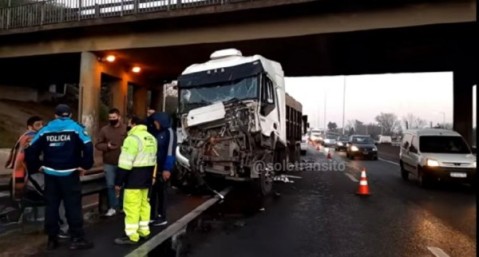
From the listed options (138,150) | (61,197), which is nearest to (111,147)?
(138,150)

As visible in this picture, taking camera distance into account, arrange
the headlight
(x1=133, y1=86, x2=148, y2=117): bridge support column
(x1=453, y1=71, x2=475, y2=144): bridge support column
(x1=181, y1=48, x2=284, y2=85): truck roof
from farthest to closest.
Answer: (x1=133, y1=86, x2=148, y2=117): bridge support column, (x1=453, y1=71, x2=475, y2=144): bridge support column, the headlight, (x1=181, y1=48, x2=284, y2=85): truck roof

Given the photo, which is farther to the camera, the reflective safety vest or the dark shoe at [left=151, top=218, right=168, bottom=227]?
the dark shoe at [left=151, top=218, right=168, bottom=227]

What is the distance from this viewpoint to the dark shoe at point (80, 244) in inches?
232

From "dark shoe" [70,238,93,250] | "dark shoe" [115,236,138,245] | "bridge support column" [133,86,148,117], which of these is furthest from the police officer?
"bridge support column" [133,86,148,117]

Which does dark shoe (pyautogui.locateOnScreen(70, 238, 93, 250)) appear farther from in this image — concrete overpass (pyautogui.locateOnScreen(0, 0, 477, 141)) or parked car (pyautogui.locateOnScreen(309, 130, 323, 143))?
parked car (pyautogui.locateOnScreen(309, 130, 323, 143))

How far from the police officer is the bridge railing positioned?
1361 centimetres

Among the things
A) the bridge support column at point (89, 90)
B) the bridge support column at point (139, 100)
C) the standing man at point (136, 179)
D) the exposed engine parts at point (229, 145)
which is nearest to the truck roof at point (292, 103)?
the exposed engine parts at point (229, 145)

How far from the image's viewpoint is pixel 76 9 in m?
22.7

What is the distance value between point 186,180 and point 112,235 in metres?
4.81

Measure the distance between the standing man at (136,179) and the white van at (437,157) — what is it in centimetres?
1001

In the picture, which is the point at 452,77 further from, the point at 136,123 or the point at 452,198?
the point at 136,123

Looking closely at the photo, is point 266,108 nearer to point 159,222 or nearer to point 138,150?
point 159,222

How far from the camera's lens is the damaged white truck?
35.7 feet

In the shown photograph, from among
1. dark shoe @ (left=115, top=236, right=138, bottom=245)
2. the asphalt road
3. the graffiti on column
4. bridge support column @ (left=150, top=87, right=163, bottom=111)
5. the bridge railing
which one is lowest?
the asphalt road
